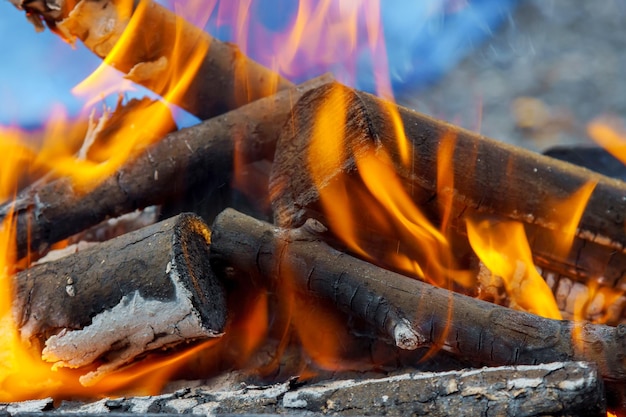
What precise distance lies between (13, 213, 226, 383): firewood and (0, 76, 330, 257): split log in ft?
1.26

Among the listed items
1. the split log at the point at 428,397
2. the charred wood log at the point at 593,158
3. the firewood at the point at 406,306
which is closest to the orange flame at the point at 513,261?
the firewood at the point at 406,306

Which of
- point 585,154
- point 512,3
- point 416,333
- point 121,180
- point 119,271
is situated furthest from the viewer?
point 512,3

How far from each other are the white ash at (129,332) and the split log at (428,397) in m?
0.18

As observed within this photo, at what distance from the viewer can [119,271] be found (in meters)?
1.64

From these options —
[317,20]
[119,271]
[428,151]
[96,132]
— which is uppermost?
[317,20]

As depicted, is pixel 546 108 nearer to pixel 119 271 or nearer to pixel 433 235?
pixel 433 235

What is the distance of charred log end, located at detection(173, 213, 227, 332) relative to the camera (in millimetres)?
1604

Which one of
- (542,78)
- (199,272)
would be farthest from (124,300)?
(542,78)

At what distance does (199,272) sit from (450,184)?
0.67m

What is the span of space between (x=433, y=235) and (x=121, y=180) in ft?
3.29

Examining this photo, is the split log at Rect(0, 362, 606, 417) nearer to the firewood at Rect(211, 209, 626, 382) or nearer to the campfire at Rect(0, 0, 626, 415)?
the campfire at Rect(0, 0, 626, 415)

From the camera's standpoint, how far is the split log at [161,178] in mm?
2104

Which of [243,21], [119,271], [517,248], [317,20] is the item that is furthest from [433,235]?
[243,21]

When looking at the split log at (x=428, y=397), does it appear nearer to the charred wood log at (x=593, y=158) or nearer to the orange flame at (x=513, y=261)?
the orange flame at (x=513, y=261)
